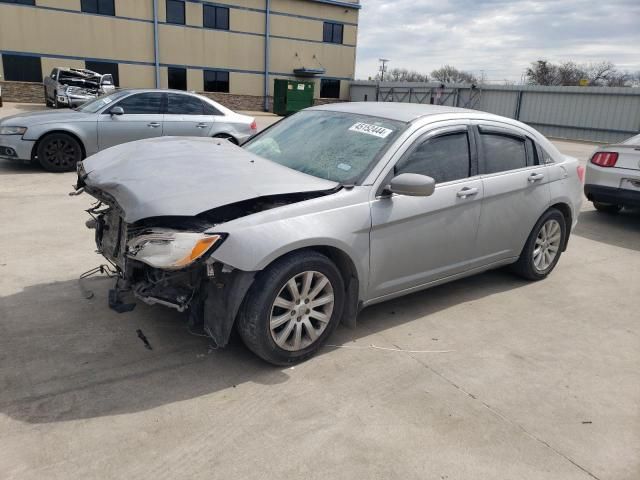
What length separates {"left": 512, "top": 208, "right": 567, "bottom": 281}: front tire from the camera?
16.5 ft

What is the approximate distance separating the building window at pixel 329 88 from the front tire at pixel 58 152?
3048cm

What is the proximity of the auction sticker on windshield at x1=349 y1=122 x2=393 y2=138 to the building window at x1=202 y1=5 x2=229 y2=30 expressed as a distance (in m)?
31.2

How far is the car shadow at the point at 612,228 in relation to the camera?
283 inches

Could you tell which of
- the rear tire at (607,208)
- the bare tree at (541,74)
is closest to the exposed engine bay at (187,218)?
the rear tire at (607,208)

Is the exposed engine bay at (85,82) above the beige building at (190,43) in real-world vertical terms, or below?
below

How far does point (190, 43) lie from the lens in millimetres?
31688

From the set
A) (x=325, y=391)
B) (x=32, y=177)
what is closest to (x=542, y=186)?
(x=325, y=391)

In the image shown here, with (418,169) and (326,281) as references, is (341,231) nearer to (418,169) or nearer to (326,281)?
(326,281)

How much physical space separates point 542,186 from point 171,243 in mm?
3531

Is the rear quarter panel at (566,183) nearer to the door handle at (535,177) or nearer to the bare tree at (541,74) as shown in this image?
the door handle at (535,177)

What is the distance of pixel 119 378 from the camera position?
3.18 metres

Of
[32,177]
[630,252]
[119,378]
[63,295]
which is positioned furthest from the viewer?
[32,177]

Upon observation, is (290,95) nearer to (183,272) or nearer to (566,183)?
(566,183)

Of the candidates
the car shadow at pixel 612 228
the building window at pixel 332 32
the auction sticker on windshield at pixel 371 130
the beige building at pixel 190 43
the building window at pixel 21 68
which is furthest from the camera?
the building window at pixel 332 32
